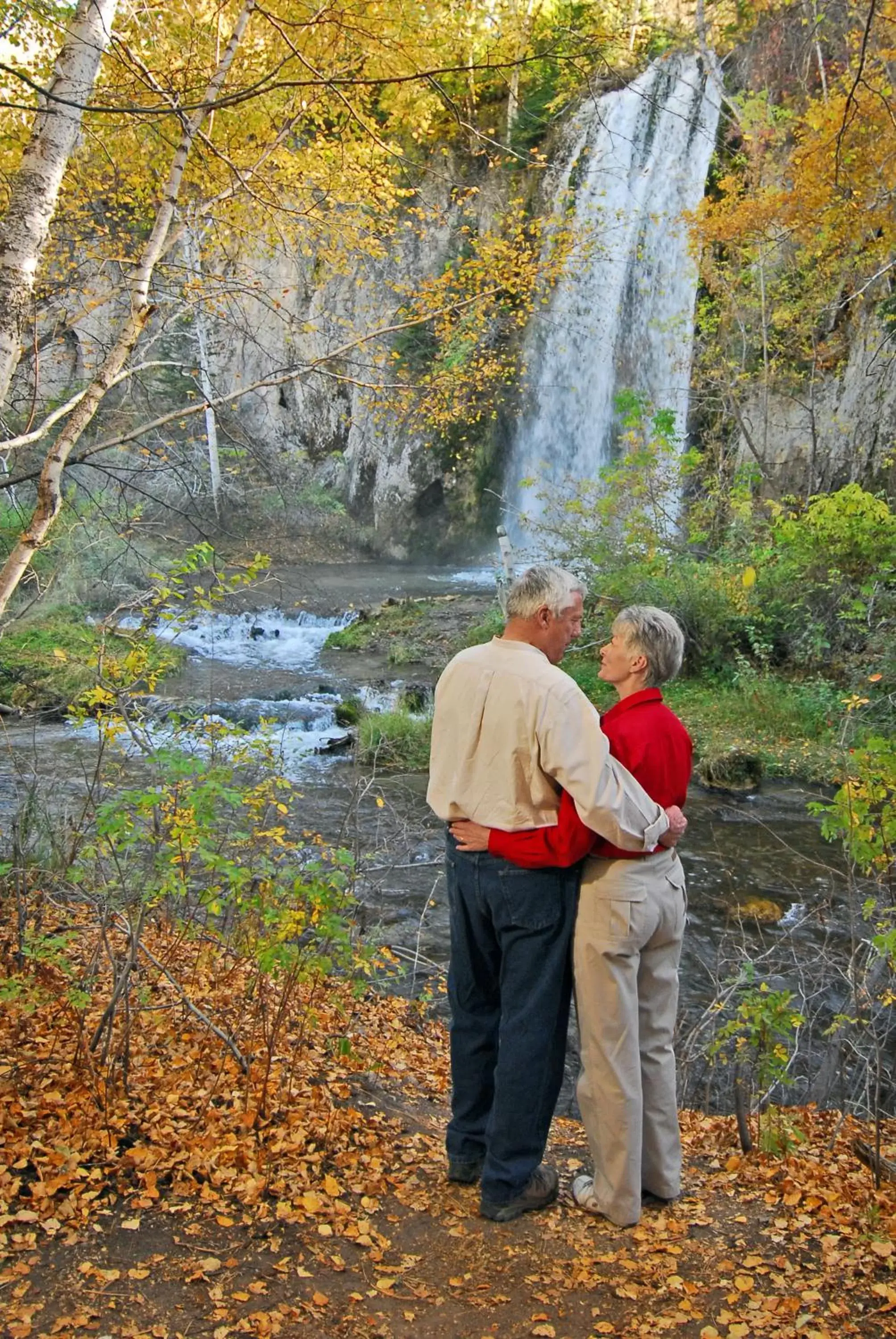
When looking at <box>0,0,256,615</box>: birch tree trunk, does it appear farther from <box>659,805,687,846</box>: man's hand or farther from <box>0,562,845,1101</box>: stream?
<box>659,805,687,846</box>: man's hand

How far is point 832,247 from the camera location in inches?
543

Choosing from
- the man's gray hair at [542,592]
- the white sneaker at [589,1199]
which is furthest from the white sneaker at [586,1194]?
the man's gray hair at [542,592]

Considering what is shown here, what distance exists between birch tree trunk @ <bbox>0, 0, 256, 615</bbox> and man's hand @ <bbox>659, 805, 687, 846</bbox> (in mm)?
2566

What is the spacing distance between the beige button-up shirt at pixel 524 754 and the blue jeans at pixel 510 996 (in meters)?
0.17

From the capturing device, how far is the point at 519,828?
2.79m

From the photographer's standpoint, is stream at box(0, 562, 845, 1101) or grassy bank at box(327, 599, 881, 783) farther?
grassy bank at box(327, 599, 881, 783)

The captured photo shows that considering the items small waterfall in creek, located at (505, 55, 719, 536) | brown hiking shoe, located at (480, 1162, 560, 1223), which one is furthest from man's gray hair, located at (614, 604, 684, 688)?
small waterfall in creek, located at (505, 55, 719, 536)

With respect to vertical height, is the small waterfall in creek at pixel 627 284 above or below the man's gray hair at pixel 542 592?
above

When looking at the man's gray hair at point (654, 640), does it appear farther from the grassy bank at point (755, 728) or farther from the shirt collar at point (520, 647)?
the grassy bank at point (755, 728)

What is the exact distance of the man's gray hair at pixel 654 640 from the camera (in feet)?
9.49

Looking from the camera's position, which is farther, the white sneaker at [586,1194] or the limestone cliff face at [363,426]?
the limestone cliff face at [363,426]

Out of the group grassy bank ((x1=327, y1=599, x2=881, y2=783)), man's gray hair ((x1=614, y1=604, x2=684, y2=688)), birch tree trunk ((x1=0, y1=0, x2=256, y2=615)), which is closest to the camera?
man's gray hair ((x1=614, y1=604, x2=684, y2=688))

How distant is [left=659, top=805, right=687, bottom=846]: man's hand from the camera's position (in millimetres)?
2825

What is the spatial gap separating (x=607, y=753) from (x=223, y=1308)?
1.74 m
